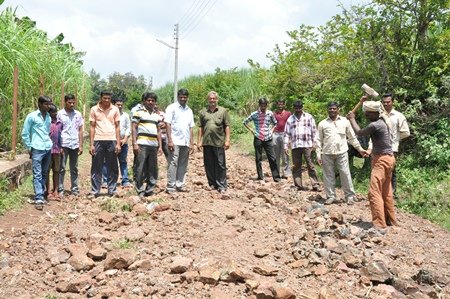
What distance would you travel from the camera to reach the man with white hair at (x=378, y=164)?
19.5 ft

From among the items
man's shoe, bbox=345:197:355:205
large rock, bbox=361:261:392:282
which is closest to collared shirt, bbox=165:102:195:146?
man's shoe, bbox=345:197:355:205

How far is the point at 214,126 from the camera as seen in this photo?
23.5 ft

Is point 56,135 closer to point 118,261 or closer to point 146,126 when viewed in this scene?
point 146,126

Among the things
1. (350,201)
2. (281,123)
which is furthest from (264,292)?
(281,123)

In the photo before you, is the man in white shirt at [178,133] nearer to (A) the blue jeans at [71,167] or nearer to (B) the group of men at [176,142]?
(B) the group of men at [176,142]

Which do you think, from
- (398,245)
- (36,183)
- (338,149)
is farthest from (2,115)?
(398,245)

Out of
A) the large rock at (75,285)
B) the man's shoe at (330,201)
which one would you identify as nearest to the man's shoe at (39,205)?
the large rock at (75,285)

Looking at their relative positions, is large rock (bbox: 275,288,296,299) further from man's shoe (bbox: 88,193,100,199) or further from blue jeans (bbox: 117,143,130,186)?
blue jeans (bbox: 117,143,130,186)

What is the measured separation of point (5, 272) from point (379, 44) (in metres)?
7.55

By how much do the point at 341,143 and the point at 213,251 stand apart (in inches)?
138

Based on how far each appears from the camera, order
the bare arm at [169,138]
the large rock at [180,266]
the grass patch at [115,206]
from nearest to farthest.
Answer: the large rock at [180,266] → the grass patch at [115,206] → the bare arm at [169,138]

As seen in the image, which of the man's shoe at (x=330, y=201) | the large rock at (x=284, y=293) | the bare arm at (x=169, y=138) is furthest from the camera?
the man's shoe at (x=330, y=201)

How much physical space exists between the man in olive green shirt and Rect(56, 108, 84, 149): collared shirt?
72.4 inches

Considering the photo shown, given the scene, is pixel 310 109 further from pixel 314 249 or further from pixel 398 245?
pixel 314 249
